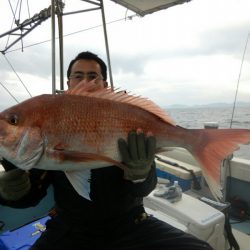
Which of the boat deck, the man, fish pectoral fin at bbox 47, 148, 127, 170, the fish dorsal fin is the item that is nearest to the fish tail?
the fish dorsal fin

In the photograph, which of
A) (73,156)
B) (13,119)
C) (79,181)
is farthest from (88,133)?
(13,119)

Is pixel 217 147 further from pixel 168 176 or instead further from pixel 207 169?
pixel 168 176

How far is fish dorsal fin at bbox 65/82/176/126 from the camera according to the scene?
165 cm

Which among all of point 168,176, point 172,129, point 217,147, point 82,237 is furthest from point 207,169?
point 168,176

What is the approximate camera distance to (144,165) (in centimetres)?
193

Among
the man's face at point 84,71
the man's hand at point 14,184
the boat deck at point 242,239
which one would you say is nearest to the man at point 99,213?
the man's hand at point 14,184

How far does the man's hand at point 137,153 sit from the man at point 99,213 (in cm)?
2

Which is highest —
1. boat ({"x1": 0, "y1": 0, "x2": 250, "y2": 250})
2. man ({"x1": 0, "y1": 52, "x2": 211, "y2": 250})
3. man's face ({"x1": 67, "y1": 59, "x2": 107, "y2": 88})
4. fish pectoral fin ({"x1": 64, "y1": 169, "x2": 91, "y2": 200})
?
man's face ({"x1": 67, "y1": 59, "x2": 107, "y2": 88})

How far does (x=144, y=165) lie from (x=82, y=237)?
748mm

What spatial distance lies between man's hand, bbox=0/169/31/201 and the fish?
0.58 meters

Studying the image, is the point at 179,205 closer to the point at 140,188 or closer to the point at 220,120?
the point at 140,188

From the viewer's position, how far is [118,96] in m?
1.72

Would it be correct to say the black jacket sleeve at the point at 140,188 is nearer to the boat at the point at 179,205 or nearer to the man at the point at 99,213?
the man at the point at 99,213

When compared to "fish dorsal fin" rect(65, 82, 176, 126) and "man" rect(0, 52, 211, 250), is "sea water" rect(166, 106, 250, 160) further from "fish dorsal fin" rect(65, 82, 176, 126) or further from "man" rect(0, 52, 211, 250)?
"man" rect(0, 52, 211, 250)
